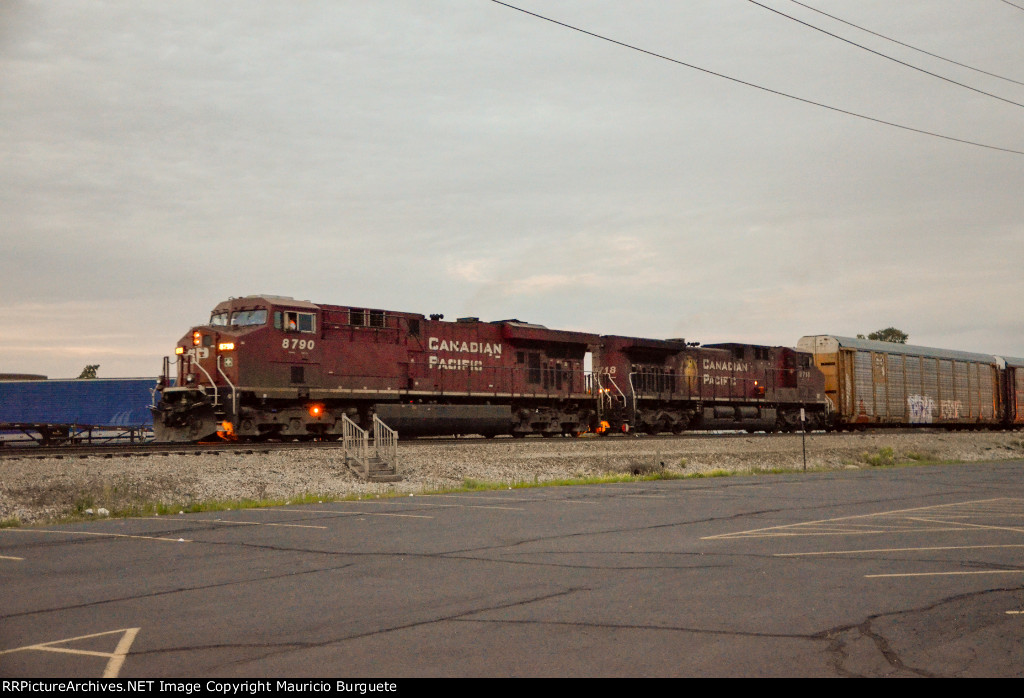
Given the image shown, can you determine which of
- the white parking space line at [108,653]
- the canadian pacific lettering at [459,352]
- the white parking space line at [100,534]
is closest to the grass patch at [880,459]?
the canadian pacific lettering at [459,352]

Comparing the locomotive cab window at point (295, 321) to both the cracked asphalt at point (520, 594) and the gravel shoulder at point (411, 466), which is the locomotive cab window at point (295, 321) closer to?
the gravel shoulder at point (411, 466)

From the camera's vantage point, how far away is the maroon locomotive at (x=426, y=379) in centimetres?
2436

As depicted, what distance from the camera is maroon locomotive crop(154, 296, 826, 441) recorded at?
2436 cm

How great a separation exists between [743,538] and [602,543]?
6.23 feet

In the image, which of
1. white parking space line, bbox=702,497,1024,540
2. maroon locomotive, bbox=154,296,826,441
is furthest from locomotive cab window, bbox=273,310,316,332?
white parking space line, bbox=702,497,1024,540

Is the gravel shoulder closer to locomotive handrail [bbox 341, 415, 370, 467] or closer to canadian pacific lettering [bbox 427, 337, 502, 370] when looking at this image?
locomotive handrail [bbox 341, 415, 370, 467]

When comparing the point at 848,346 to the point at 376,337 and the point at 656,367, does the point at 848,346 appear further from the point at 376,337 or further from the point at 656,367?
the point at 376,337

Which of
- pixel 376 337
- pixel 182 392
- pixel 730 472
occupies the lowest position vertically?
pixel 730 472

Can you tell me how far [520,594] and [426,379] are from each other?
20808 mm

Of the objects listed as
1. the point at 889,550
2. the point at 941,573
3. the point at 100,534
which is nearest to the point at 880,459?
the point at 889,550

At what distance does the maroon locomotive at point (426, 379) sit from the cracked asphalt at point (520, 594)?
1019 cm

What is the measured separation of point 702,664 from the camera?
18.1 ft

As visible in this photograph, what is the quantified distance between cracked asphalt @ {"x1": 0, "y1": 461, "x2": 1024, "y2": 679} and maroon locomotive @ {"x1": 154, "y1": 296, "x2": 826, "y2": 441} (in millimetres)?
10189
